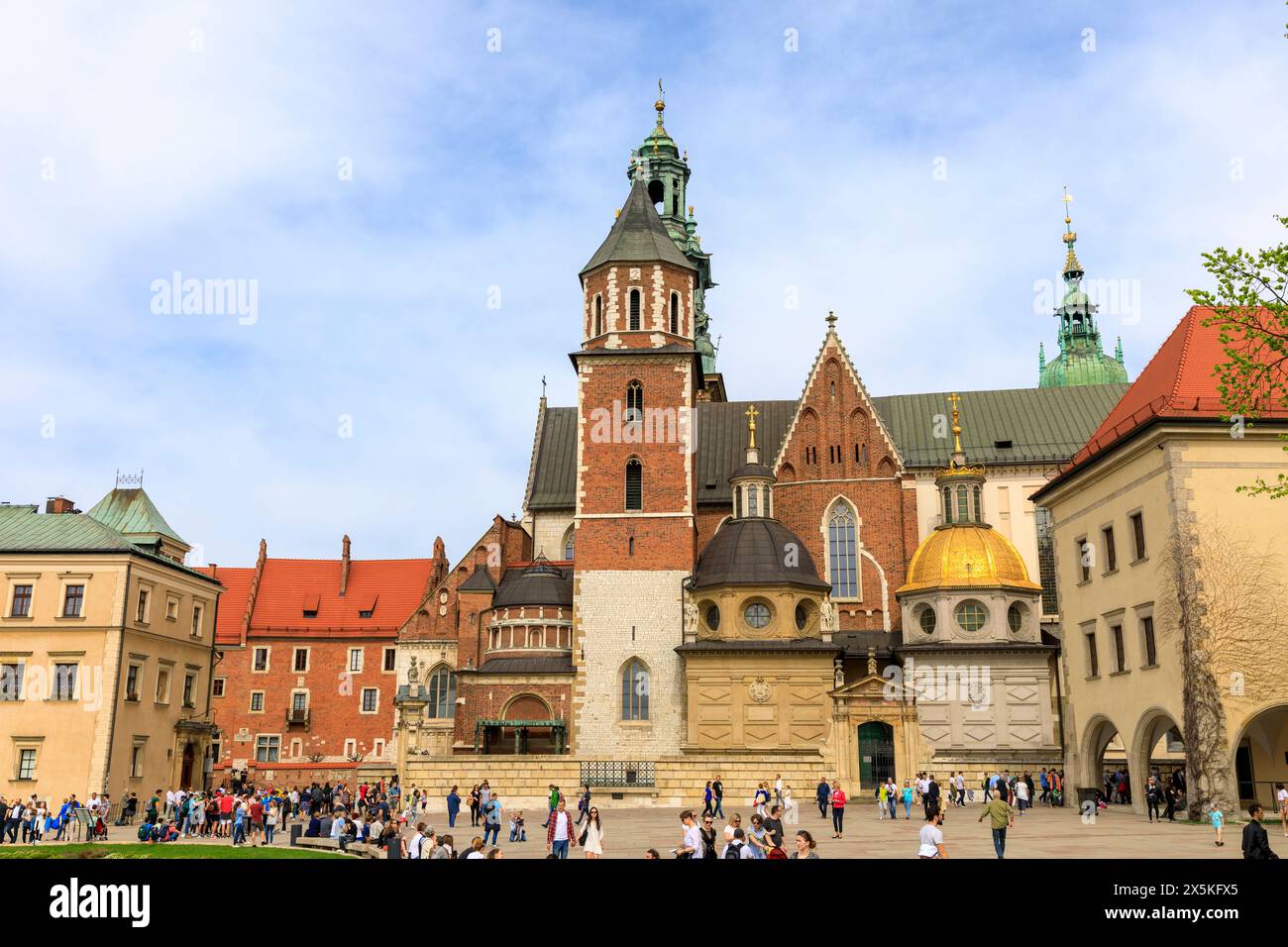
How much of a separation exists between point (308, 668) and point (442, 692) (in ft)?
42.5

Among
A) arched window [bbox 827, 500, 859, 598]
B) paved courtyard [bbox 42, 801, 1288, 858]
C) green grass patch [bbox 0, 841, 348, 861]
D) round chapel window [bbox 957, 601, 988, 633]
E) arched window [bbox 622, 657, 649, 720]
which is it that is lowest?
green grass patch [bbox 0, 841, 348, 861]

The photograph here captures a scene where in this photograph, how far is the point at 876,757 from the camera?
40000 mm

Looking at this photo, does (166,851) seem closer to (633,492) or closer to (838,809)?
(838,809)

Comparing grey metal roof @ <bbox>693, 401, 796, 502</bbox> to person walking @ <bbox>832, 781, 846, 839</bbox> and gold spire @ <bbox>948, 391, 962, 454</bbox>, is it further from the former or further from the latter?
person walking @ <bbox>832, 781, 846, 839</bbox>

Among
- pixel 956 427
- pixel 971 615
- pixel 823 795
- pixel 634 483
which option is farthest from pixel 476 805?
pixel 956 427

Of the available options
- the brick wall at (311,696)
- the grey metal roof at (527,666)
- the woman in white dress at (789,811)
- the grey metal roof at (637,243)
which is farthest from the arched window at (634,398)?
the brick wall at (311,696)

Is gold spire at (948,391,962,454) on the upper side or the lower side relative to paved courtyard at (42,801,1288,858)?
upper

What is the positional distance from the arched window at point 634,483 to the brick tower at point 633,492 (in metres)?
0.04

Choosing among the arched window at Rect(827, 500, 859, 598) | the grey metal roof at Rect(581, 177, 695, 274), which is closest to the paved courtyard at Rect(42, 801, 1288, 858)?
the arched window at Rect(827, 500, 859, 598)

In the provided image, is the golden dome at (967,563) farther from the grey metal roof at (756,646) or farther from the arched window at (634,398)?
the arched window at (634,398)

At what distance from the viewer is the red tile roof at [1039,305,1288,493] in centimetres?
2853

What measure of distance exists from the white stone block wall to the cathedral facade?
9 cm

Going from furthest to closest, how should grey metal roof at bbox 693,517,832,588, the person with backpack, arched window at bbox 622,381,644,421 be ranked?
arched window at bbox 622,381,644,421 < grey metal roof at bbox 693,517,832,588 < the person with backpack
